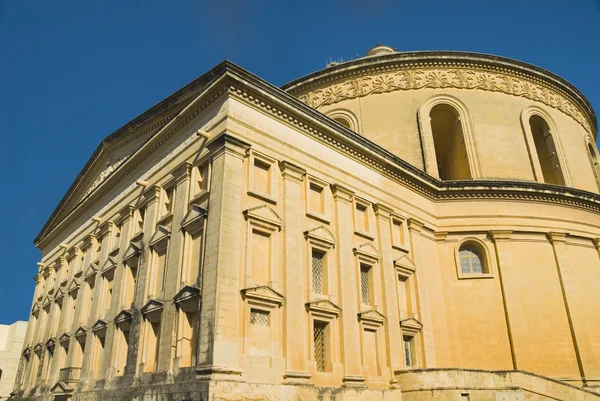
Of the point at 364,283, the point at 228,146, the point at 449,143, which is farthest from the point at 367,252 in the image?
the point at 449,143

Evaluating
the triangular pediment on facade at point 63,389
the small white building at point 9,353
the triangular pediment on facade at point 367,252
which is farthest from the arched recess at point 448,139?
the small white building at point 9,353

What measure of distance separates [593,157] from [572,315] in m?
14.0

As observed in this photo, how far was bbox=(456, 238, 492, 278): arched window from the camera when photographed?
23.5 m

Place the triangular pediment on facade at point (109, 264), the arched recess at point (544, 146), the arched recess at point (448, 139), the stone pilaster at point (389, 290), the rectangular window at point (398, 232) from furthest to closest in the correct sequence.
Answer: the arched recess at point (544, 146) → the arched recess at point (448, 139) → the rectangular window at point (398, 232) → the triangular pediment on facade at point (109, 264) → the stone pilaster at point (389, 290)

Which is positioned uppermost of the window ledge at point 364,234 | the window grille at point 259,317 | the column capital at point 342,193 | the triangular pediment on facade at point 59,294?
the column capital at point 342,193

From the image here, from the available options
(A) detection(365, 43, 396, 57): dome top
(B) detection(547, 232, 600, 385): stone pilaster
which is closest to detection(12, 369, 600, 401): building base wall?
(B) detection(547, 232, 600, 385): stone pilaster

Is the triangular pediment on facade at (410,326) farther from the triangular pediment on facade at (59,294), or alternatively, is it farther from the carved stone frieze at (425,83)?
the triangular pediment on facade at (59,294)

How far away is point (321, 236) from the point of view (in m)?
17.4

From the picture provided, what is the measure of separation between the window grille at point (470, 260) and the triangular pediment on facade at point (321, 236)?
30.5 feet

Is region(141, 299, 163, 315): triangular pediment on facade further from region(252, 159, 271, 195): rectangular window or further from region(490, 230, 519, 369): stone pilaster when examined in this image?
region(490, 230, 519, 369): stone pilaster

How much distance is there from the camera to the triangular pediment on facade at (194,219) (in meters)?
15.5

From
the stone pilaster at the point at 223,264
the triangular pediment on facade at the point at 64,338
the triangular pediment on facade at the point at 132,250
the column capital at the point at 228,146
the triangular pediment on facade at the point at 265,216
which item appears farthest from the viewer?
the triangular pediment on facade at the point at 64,338

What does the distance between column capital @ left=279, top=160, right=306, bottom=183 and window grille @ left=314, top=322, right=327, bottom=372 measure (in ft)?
17.0

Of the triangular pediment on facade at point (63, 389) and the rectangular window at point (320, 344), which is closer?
the rectangular window at point (320, 344)
